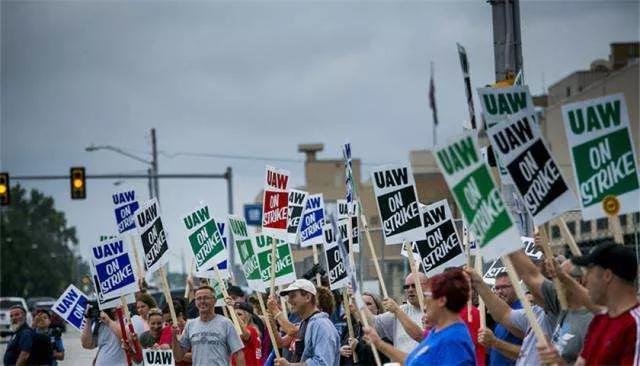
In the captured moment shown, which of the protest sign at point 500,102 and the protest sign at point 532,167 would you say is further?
the protest sign at point 500,102

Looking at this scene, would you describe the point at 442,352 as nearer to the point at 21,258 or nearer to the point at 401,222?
the point at 401,222

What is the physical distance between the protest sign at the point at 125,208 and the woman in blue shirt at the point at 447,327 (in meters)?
8.51

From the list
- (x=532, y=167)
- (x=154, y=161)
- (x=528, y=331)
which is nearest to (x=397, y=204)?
(x=528, y=331)

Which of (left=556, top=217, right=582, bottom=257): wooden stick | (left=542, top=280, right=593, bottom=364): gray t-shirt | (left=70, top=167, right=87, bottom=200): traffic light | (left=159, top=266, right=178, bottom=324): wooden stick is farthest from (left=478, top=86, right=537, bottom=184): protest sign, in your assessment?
(left=70, top=167, right=87, bottom=200): traffic light

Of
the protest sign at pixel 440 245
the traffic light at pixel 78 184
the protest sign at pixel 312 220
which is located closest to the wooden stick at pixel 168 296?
the protest sign at pixel 312 220

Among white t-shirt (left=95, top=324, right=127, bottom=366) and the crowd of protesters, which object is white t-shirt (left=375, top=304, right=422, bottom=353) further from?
white t-shirt (left=95, top=324, right=127, bottom=366)

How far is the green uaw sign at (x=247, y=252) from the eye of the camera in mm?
15352

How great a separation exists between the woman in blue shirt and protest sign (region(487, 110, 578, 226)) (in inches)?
27.2

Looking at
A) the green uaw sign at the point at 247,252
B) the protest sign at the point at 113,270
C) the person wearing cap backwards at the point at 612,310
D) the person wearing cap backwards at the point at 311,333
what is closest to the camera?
the person wearing cap backwards at the point at 612,310

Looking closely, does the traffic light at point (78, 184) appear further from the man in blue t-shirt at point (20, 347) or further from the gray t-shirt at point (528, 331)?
the gray t-shirt at point (528, 331)

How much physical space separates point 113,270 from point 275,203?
6.57 feet

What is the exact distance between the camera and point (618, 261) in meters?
7.50

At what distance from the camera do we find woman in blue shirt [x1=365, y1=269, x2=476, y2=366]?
8.01 metres

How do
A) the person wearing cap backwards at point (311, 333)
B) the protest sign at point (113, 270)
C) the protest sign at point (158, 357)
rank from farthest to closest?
the protest sign at point (113, 270)
the protest sign at point (158, 357)
the person wearing cap backwards at point (311, 333)
